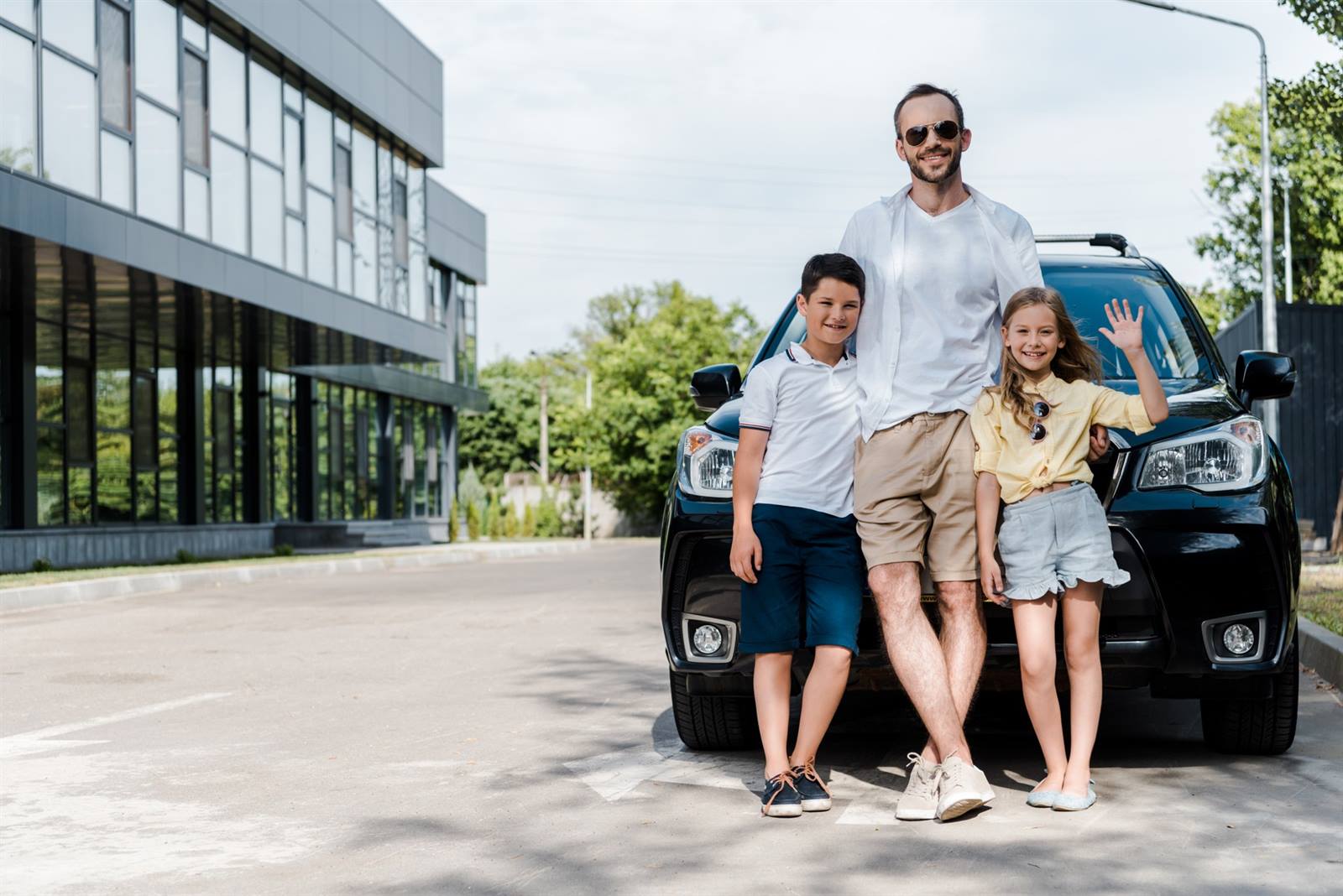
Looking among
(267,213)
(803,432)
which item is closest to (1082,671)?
(803,432)

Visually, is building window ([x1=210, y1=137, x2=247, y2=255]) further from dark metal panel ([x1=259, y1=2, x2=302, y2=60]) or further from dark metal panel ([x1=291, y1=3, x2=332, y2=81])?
dark metal panel ([x1=291, y1=3, x2=332, y2=81])

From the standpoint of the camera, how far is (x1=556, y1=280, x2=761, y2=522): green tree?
5216 cm

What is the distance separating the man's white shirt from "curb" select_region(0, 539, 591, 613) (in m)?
11.4

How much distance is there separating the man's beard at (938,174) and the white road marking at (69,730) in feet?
12.5

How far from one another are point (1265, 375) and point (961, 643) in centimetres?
169

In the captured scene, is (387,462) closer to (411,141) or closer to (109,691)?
(411,141)

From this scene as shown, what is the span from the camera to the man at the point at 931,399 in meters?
4.40

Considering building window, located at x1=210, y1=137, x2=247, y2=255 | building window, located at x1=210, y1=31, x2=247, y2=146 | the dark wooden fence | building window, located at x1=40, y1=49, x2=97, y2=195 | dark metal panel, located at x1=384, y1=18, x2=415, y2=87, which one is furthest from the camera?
dark metal panel, located at x1=384, y1=18, x2=415, y2=87

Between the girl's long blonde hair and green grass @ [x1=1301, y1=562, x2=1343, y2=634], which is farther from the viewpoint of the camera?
green grass @ [x1=1301, y1=562, x2=1343, y2=634]

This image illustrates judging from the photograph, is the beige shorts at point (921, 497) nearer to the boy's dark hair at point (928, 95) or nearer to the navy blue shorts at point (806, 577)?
the navy blue shorts at point (806, 577)

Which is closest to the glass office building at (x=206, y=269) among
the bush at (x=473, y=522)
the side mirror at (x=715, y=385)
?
the bush at (x=473, y=522)

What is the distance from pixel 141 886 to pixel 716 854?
4.64ft

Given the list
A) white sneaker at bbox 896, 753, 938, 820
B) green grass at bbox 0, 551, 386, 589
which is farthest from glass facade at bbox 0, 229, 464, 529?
white sneaker at bbox 896, 753, 938, 820

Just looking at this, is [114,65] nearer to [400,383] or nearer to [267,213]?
[267,213]
